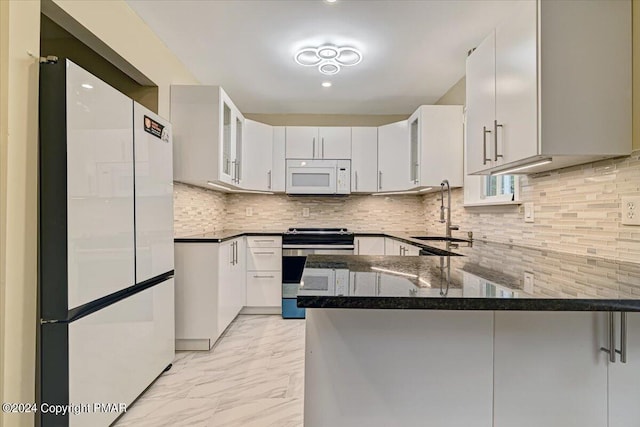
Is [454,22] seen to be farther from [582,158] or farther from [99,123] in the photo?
[99,123]

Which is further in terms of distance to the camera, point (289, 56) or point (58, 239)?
point (289, 56)

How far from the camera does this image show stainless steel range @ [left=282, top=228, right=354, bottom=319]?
139 inches

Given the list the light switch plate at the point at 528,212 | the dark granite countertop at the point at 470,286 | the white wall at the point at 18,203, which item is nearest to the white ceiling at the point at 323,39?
the white wall at the point at 18,203

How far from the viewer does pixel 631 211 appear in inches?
54.1

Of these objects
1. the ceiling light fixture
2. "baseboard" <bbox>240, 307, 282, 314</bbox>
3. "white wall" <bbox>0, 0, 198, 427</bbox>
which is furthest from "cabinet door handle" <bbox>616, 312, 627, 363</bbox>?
"baseboard" <bbox>240, 307, 282, 314</bbox>

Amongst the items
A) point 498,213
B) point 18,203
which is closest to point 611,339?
point 498,213

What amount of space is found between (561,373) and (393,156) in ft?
10.1

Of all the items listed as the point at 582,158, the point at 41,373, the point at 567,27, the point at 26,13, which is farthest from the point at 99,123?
the point at 582,158

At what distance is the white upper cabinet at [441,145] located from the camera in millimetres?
3143

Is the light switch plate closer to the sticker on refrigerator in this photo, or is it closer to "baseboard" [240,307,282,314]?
the sticker on refrigerator

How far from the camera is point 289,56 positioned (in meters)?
2.71

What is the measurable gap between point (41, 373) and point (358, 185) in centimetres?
318

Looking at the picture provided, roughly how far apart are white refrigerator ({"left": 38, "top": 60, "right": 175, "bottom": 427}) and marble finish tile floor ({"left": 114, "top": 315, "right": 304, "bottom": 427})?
15cm

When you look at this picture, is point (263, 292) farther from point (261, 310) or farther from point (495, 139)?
point (495, 139)
